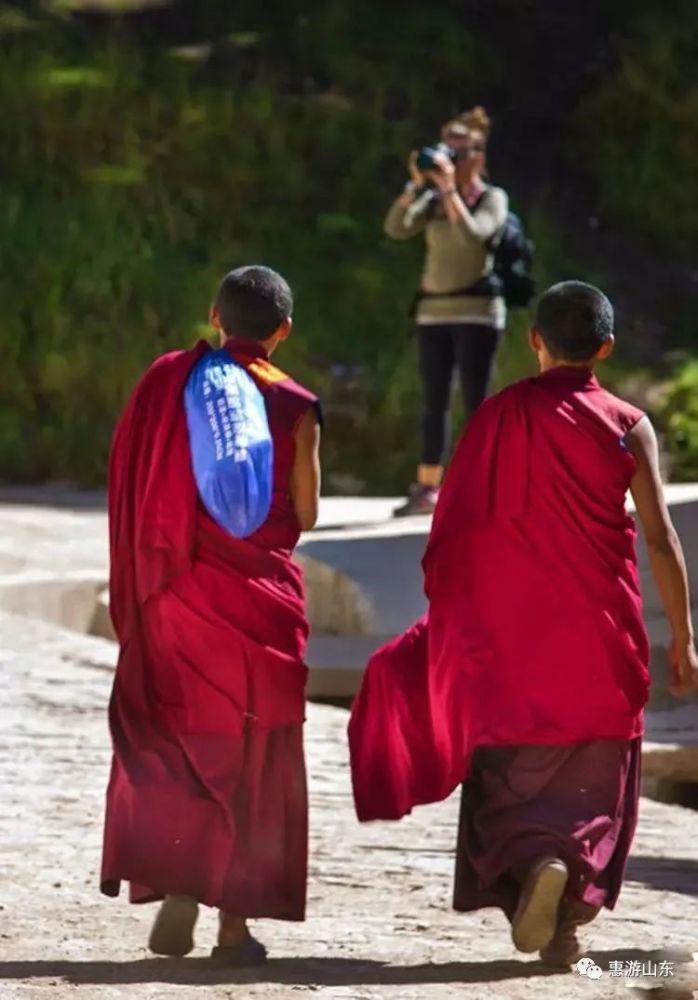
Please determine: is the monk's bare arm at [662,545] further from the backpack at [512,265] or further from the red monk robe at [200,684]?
the backpack at [512,265]

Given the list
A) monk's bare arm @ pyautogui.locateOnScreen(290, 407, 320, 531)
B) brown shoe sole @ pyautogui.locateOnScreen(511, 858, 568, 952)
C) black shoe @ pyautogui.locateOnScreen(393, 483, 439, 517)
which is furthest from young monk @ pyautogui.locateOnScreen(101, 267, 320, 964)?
black shoe @ pyautogui.locateOnScreen(393, 483, 439, 517)

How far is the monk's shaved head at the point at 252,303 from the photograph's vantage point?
17.9 feet

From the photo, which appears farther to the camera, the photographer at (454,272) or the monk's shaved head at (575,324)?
the photographer at (454,272)

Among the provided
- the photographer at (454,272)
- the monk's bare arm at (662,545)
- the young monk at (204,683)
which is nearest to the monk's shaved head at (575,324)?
the monk's bare arm at (662,545)

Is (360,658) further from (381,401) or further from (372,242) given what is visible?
(372,242)

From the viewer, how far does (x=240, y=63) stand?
2064 centimetres

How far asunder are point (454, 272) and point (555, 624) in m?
6.36

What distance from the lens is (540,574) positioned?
538 cm

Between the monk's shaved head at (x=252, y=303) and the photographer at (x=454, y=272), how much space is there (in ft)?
19.2

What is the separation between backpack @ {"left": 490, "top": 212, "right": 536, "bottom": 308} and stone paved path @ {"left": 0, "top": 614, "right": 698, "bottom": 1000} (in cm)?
362

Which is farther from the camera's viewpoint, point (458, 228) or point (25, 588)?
point (458, 228)

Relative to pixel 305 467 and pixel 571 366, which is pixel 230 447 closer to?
pixel 305 467

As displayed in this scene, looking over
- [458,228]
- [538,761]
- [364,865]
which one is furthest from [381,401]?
[538,761]

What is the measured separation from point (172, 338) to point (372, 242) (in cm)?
223
